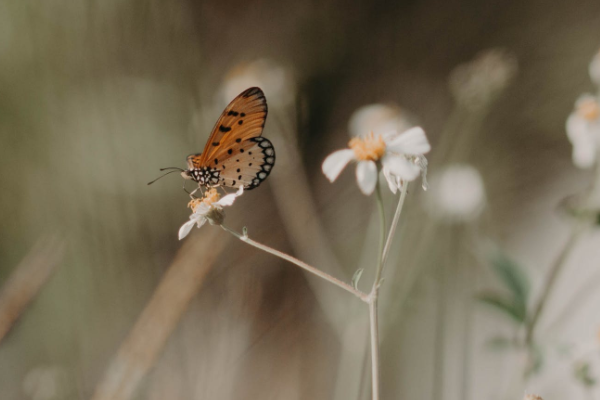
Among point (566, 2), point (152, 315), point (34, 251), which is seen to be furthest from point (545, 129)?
point (34, 251)

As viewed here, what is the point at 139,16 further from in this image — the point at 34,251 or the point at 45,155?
the point at 34,251

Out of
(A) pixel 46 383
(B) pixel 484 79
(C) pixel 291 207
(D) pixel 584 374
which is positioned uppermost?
(B) pixel 484 79

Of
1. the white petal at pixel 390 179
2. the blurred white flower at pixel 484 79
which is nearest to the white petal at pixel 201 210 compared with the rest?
the white petal at pixel 390 179

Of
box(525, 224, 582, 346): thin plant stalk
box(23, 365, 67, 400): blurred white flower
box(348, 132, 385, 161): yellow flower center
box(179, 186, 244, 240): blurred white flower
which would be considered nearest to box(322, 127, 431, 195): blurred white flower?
box(348, 132, 385, 161): yellow flower center

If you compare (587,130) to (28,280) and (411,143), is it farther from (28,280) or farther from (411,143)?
(28,280)

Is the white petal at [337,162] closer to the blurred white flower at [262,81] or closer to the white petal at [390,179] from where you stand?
the white petal at [390,179]

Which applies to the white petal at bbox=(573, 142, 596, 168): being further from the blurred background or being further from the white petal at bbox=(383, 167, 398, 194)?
the white petal at bbox=(383, 167, 398, 194)

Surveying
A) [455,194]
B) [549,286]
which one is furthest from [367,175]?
[455,194]
